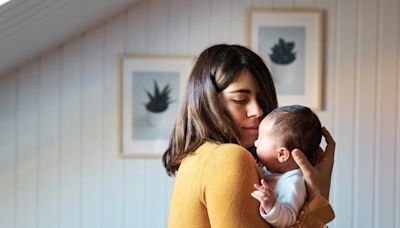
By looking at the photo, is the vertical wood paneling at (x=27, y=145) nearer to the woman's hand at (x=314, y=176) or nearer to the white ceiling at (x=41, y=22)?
the white ceiling at (x=41, y=22)

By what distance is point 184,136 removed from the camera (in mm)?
1055

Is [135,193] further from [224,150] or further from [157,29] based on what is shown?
[224,150]

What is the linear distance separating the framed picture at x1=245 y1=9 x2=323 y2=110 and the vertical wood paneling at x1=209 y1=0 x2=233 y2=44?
115 mm

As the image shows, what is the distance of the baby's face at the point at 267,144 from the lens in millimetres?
1066

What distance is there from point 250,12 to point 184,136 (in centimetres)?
153

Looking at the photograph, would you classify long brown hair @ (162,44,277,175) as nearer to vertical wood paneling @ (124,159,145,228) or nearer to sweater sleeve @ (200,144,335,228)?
sweater sleeve @ (200,144,335,228)

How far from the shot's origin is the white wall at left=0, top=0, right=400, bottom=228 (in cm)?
240

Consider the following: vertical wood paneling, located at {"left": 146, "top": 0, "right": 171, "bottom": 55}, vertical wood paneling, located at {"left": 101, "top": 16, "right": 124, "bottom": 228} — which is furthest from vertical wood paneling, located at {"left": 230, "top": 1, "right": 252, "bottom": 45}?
vertical wood paneling, located at {"left": 101, "top": 16, "right": 124, "bottom": 228}

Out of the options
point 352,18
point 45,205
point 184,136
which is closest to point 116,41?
point 45,205

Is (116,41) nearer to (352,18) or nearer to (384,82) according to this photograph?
(352,18)

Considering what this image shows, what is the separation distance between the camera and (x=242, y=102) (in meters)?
1.04

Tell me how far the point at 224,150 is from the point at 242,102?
0.57ft

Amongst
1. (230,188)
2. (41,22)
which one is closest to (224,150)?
(230,188)

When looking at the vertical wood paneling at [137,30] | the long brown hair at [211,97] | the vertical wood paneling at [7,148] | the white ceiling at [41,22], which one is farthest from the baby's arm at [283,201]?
the vertical wood paneling at [7,148]
